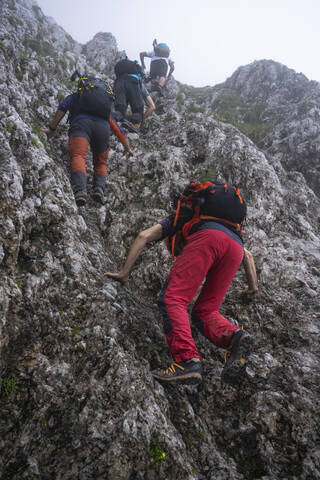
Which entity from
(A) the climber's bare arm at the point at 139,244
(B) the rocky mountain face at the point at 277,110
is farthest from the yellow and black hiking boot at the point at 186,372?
(B) the rocky mountain face at the point at 277,110

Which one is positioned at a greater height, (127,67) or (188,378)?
(127,67)

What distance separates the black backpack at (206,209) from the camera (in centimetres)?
405

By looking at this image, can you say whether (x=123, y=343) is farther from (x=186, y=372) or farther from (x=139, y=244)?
(x=139, y=244)

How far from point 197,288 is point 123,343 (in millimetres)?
1333

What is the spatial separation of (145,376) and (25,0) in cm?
2466

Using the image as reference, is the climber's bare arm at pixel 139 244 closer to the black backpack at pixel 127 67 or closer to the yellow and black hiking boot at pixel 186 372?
the yellow and black hiking boot at pixel 186 372

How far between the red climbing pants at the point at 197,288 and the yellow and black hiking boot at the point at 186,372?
7 cm

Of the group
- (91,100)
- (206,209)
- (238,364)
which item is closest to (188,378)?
(238,364)

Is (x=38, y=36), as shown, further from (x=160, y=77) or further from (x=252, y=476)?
(x=252, y=476)

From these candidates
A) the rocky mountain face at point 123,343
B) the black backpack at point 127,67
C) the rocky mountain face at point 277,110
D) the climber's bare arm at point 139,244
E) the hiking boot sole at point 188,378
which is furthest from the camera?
the rocky mountain face at point 277,110

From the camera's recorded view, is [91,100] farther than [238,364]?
Yes

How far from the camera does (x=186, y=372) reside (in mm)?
3146

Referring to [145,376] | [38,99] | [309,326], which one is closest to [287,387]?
[309,326]

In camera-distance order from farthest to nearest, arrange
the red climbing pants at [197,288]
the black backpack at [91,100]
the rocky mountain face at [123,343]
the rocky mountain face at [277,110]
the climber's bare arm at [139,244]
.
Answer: the rocky mountain face at [277,110] → the black backpack at [91,100] → the climber's bare arm at [139,244] → the red climbing pants at [197,288] → the rocky mountain face at [123,343]
